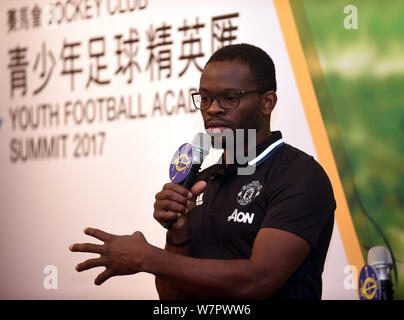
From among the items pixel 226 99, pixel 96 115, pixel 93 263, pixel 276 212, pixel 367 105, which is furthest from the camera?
pixel 96 115

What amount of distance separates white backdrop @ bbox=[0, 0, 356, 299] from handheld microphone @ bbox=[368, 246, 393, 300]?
1146mm

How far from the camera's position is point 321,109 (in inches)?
126

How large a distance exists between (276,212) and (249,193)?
0.59ft

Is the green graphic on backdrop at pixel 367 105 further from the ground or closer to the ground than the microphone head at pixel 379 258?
further from the ground

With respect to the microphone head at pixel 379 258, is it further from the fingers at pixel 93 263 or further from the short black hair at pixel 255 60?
the fingers at pixel 93 263

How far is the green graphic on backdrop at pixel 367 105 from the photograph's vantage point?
3020mm

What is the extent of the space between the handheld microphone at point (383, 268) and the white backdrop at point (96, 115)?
1.15 m

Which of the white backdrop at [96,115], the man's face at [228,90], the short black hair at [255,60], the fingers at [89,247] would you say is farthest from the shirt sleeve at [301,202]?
the white backdrop at [96,115]

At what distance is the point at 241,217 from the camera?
6.48 feet

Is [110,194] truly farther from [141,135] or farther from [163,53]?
[163,53]

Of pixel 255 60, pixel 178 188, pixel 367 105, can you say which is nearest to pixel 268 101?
pixel 255 60

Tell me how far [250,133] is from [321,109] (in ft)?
3.81

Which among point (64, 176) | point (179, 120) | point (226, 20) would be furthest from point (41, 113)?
point (226, 20)

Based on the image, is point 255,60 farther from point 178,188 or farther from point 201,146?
point 178,188
